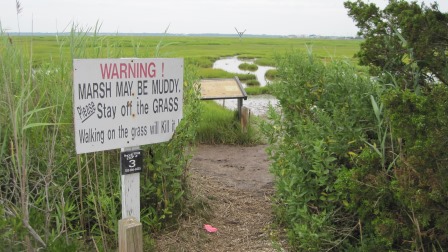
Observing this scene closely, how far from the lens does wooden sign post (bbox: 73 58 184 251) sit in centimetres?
261

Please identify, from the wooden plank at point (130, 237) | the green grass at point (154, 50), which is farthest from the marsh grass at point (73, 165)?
the wooden plank at point (130, 237)

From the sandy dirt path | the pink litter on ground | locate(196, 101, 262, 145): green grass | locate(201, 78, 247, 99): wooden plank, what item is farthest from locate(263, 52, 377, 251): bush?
locate(201, 78, 247, 99): wooden plank

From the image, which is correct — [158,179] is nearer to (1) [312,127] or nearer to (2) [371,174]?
(1) [312,127]

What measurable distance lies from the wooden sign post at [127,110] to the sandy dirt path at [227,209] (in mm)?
872

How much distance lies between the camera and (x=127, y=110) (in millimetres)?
2779

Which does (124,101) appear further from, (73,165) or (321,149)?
(321,149)

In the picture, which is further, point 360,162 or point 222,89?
point 222,89

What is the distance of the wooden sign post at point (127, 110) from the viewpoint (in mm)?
2611

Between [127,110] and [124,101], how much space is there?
5cm

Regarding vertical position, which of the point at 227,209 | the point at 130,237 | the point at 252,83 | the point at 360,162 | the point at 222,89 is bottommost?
the point at 252,83

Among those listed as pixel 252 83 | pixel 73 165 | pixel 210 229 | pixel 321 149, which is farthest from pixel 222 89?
pixel 252 83

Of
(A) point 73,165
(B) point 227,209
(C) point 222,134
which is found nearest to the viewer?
(A) point 73,165

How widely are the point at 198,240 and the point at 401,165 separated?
60.8 inches

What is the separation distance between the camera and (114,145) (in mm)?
2730
